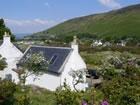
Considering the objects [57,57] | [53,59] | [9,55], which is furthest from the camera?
[9,55]

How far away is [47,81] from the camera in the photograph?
128 feet

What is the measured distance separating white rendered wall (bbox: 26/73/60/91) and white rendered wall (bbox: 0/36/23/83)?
2246 millimetres

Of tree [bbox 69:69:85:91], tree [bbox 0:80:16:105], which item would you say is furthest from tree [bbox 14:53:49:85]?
tree [bbox 0:80:16:105]

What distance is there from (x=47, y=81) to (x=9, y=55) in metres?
6.54

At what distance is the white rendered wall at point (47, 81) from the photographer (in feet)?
123

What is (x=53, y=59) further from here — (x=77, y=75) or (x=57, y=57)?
(x=77, y=75)

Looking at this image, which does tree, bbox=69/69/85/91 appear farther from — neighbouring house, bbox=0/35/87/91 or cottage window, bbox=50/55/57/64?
cottage window, bbox=50/55/57/64

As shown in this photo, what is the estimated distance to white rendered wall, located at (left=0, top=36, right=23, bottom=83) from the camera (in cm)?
4169

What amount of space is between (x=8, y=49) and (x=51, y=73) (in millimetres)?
7214

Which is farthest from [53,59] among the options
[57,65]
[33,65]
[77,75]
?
[33,65]

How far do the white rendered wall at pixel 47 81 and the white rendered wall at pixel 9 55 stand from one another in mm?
2246

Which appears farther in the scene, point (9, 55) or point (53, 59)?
point (9, 55)

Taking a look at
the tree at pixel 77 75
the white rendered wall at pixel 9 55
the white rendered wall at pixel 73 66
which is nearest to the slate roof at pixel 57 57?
the white rendered wall at pixel 73 66

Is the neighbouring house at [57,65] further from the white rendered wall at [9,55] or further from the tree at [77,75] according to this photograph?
the tree at [77,75]
